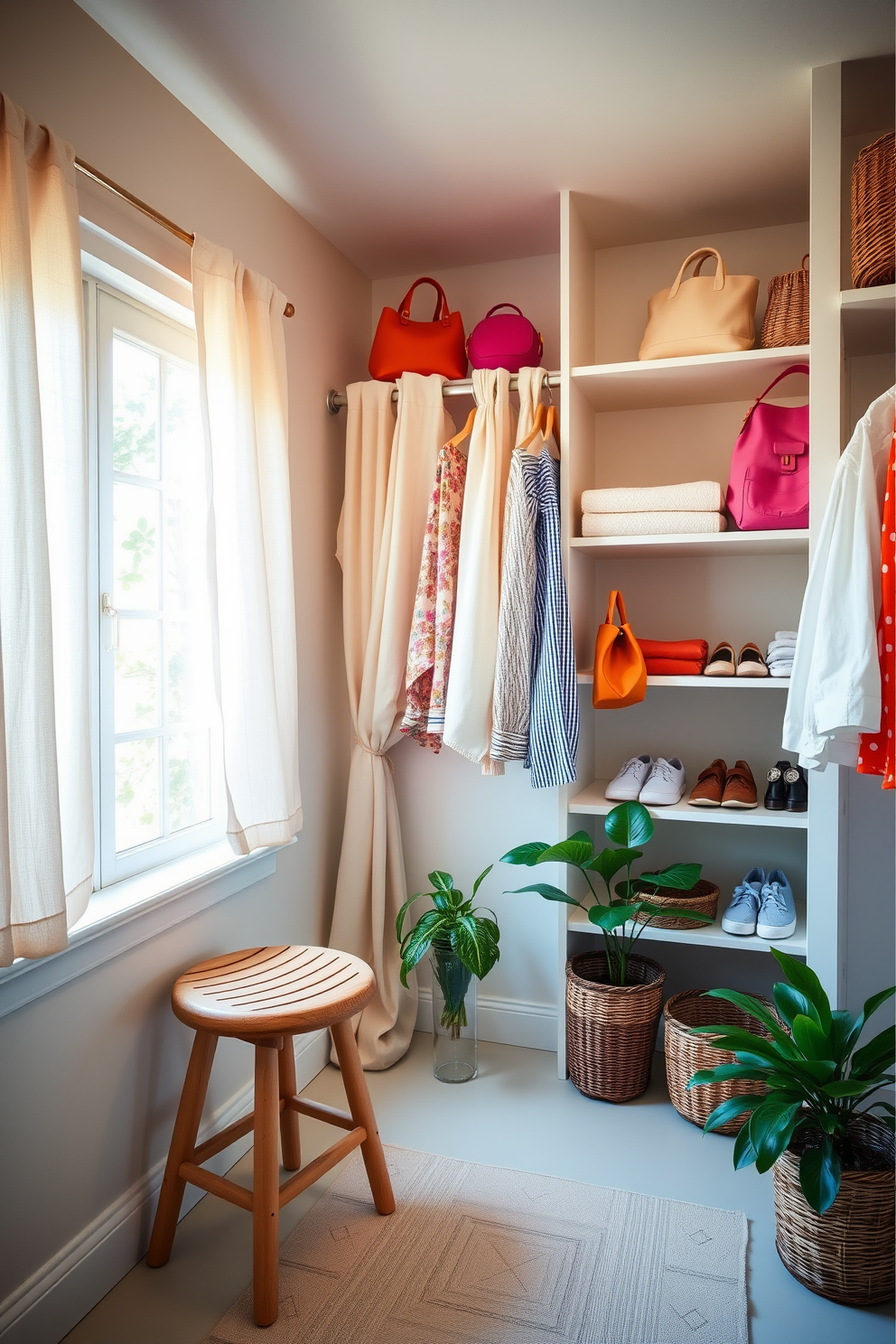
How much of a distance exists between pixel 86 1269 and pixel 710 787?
1.73 meters

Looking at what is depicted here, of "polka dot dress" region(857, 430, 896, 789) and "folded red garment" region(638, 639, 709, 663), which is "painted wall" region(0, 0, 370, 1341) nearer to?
"folded red garment" region(638, 639, 709, 663)

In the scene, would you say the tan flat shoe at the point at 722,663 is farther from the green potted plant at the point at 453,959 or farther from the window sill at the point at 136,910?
the window sill at the point at 136,910

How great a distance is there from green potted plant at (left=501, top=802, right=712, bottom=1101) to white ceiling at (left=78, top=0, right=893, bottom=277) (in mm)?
1639

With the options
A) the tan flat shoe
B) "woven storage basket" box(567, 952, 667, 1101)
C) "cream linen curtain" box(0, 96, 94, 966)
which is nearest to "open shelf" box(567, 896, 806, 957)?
"woven storage basket" box(567, 952, 667, 1101)

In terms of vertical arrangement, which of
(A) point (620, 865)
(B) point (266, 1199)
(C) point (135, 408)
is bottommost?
(B) point (266, 1199)

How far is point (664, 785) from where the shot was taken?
237 centimetres

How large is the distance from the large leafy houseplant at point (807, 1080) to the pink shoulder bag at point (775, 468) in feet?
3.50

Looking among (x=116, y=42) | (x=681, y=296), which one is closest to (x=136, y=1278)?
(x=116, y=42)

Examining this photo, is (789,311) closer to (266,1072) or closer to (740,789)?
(740,789)

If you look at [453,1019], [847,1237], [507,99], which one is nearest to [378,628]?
[453,1019]

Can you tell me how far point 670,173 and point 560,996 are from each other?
7.28ft

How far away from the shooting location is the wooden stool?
1.59m

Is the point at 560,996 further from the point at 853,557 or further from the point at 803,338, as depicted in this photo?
the point at 803,338

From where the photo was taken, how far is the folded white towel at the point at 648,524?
2252mm
